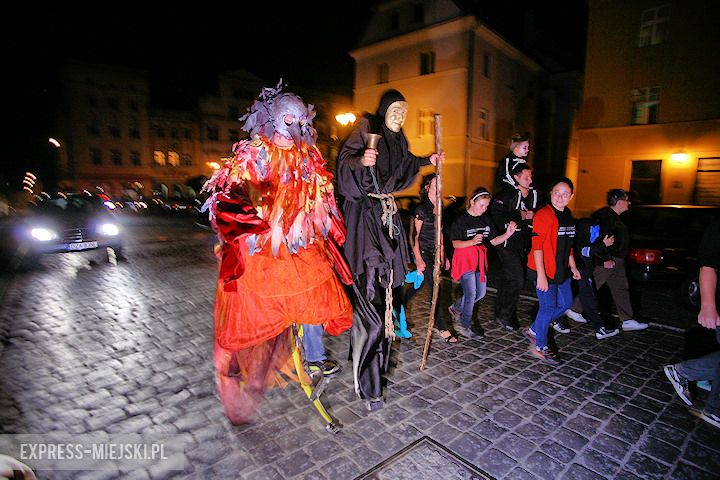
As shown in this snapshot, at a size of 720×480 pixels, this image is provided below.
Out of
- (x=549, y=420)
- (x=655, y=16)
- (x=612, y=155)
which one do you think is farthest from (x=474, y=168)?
(x=549, y=420)

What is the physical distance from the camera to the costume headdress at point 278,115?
10.3ft

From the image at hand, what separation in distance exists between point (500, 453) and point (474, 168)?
2186 centimetres

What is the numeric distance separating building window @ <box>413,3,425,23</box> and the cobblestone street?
22.8m

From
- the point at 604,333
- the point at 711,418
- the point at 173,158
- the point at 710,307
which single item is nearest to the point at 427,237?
the point at 604,333

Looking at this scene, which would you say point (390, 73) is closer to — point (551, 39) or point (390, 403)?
point (551, 39)

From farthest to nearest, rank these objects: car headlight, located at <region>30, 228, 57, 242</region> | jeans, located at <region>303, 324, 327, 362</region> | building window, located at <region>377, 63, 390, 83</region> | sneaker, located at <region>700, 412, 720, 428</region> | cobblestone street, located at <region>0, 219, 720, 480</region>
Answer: building window, located at <region>377, 63, 390, 83</region>
car headlight, located at <region>30, 228, 57, 242</region>
jeans, located at <region>303, 324, 327, 362</region>
sneaker, located at <region>700, 412, 720, 428</region>
cobblestone street, located at <region>0, 219, 720, 480</region>

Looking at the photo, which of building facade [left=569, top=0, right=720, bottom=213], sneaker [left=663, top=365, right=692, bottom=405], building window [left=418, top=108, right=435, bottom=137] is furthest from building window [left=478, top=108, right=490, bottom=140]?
sneaker [left=663, top=365, right=692, bottom=405]

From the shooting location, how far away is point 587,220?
5.25 meters

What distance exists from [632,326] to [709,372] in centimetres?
204

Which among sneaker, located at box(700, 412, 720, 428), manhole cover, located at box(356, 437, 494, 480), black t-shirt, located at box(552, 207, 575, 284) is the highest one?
black t-shirt, located at box(552, 207, 575, 284)

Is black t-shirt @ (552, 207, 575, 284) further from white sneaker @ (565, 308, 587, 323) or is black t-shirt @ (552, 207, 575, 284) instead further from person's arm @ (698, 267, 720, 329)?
white sneaker @ (565, 308, 587, 323)

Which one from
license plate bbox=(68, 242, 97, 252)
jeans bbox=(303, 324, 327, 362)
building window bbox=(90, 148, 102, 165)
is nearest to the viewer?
jeans bbox=(303, 324, 327, 362)

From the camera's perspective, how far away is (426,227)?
520 cm

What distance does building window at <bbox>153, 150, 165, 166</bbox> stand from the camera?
45.0 meters
